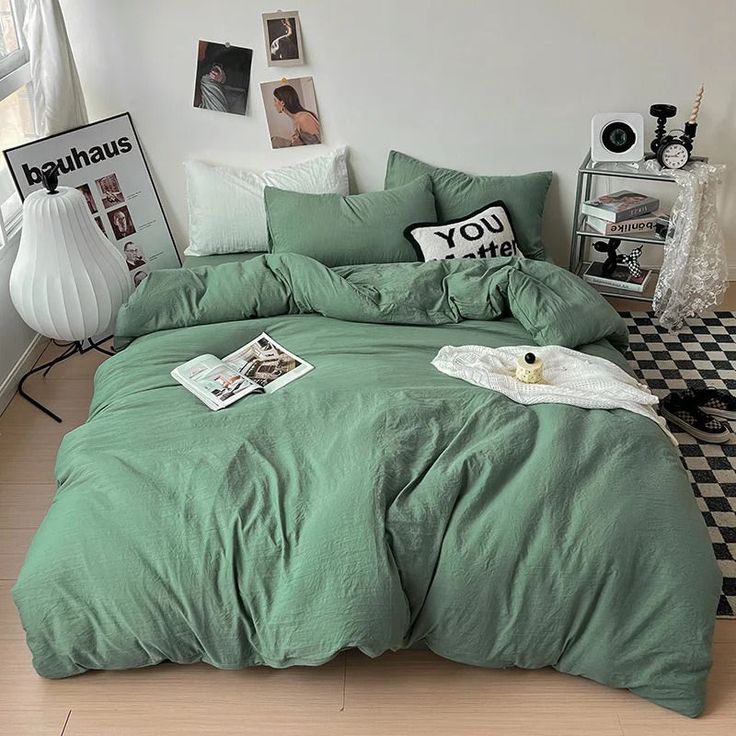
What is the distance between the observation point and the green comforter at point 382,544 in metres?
2.05

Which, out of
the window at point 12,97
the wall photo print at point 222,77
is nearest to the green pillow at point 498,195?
the wall photo print at point 222,77

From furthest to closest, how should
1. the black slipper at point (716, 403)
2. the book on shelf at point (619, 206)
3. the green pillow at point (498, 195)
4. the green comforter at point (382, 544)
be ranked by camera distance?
the green pillow at point (498, 195) → the book on shelf at point (619, 206) → the black slipper at point (716, 403) → the green comforter at point (382, 544)

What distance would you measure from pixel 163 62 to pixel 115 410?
5.34 feet

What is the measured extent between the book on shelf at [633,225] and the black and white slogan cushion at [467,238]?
13.6 inches

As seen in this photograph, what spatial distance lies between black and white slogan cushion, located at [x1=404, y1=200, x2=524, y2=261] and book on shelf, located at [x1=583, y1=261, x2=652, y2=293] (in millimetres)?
370

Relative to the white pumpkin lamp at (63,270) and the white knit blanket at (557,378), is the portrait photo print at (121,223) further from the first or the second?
the white knit blanket at (557,378)

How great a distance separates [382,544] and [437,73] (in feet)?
7.05

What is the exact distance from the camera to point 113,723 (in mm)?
2086

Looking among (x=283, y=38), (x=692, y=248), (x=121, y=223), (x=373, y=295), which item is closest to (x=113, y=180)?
(x=121, y=223)

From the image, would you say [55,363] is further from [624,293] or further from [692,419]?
[692,419]

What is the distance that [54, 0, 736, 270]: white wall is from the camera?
3.42 meters

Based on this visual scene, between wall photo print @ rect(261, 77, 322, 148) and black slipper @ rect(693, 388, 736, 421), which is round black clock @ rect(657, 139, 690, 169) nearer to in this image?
black slipper @ rect(693, 388, 736, 421)

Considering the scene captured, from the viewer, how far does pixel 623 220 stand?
11.3ft

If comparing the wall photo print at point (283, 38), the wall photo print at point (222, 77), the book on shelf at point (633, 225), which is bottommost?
the book on shelf at point (633, 225)
